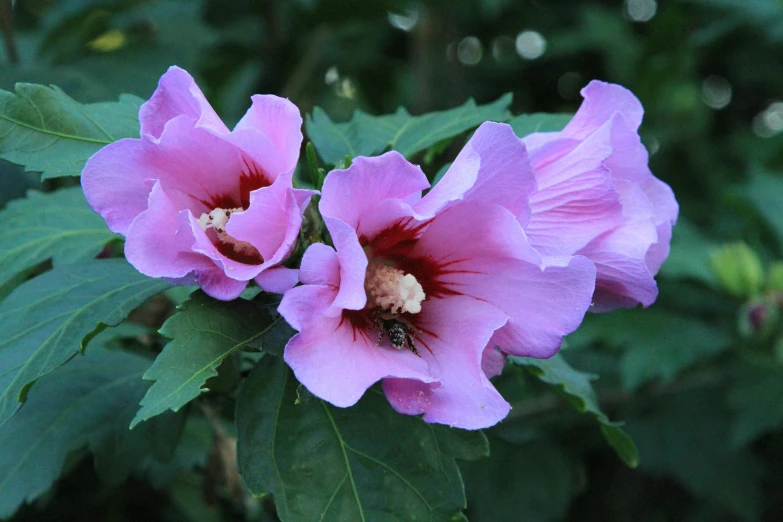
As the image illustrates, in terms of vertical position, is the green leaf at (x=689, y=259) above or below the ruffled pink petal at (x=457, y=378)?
below

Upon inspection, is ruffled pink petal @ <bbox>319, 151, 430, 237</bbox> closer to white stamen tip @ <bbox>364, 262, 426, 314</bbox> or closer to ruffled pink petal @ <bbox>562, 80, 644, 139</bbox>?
white stamen tip @ <bbox>364, 262, 426, 314</bbox>

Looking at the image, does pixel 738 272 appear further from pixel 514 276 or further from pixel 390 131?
pixel 514 276

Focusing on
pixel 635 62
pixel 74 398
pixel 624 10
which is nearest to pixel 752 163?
pixel 635 62

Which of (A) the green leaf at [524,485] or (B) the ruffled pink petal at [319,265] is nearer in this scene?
(B) the ruffled pink petal at [319,265]

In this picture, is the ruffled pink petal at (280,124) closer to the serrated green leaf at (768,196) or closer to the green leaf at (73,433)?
the green leaf at (73,433)

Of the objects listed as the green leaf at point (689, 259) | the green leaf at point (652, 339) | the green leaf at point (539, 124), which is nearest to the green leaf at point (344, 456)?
the green leaf at point (539, 124)

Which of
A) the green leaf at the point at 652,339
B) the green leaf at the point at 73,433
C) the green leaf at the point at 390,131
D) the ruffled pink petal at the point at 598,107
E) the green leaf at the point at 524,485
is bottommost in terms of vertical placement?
Answer: the green leaf at the point at 524,485
